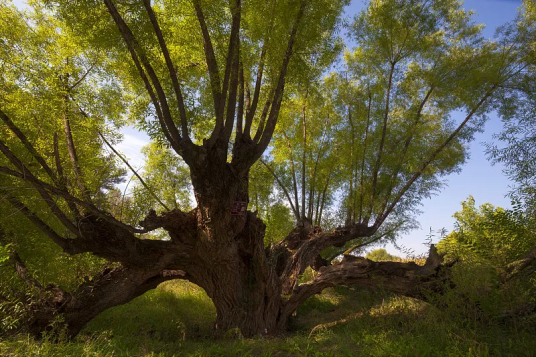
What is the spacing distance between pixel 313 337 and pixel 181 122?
12.7 feet

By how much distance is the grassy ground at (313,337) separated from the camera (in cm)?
316

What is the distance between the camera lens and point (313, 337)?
4.27 meters

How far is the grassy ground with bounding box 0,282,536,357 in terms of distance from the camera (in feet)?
10.4

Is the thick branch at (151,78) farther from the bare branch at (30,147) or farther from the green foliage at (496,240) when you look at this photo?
the green foliage at (496,240)

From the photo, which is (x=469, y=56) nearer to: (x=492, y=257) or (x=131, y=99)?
(x=492, y=257)

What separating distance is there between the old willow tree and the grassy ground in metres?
0.73

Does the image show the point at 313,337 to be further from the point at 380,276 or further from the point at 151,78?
the point at 151,78

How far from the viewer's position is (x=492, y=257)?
13.2ft

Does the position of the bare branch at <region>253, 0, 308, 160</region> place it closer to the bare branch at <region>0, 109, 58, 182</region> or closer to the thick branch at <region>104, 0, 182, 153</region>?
the thick branch at <region>104, 0, 182, 153</region>

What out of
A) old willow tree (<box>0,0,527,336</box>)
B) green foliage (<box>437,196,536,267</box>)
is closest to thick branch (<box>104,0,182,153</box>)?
old willow tree (<box>0,0,527,336</box>)

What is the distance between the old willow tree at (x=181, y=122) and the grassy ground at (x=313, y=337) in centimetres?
73

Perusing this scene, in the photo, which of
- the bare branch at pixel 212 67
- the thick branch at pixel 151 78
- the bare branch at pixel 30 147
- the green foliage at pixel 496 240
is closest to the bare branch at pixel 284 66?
the bare branch at pixel 212 67

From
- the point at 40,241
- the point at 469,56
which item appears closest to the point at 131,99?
the point at 40,241

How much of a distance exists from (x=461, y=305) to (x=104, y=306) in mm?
5651
